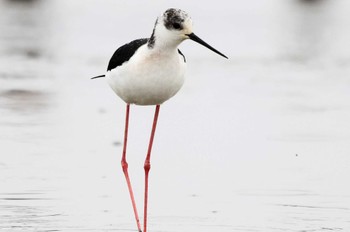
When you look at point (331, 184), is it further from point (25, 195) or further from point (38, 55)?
point (38, 55)

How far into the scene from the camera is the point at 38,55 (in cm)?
1812

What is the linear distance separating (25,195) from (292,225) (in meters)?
2.13

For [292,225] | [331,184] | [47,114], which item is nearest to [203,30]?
[47,114]

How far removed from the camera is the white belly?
747cm

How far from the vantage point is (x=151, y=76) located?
748cm

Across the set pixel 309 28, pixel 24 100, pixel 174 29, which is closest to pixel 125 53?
pixel 174 29

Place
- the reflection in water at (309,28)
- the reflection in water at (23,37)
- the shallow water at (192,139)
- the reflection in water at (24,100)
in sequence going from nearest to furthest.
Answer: the shallow water at (192,139), the reflection in water at (24,100), the reflection in water at (23,37), the reflection in water at (309,28)

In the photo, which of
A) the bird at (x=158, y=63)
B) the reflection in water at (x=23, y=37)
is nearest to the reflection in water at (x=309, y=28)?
the reflection in water at (x=23, y=37)

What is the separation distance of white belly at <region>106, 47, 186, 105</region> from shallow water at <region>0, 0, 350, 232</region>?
3.10 ft

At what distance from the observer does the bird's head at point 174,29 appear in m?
7.29

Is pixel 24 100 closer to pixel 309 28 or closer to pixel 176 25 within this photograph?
pixel 176 25

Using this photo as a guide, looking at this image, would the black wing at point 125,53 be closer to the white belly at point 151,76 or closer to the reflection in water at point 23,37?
the white belly at point 151,76

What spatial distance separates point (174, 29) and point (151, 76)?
37 centimetres

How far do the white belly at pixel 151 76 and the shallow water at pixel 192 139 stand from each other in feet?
3.10
